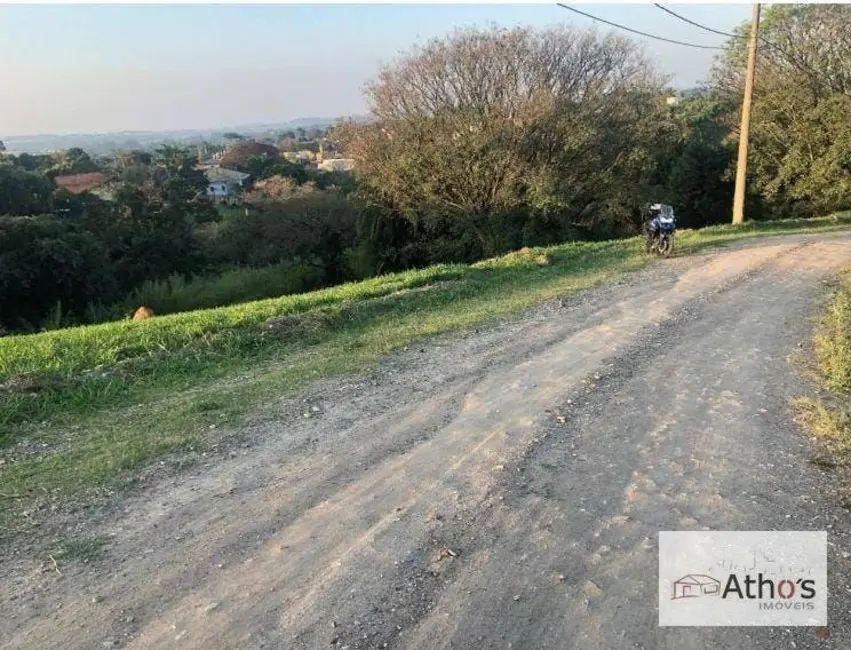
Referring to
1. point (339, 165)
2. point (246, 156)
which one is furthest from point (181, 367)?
point (246, 156)

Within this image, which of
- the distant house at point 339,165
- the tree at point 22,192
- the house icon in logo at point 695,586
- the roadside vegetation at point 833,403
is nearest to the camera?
the house icon in logo at point 695,586

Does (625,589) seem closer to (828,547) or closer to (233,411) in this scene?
(828,547)

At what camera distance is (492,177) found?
1944cm

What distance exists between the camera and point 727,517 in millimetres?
3223

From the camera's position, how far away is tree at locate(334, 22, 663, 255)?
61.5 feet

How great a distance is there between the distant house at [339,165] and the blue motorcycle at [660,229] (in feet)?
39.2

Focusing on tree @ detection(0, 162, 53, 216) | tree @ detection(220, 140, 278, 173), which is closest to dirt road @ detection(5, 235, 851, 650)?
tree @ detection(0, 162, 53, 216)

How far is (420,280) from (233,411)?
229 inches

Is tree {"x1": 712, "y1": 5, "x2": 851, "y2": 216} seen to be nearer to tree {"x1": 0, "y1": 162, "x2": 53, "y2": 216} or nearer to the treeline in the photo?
the treeline

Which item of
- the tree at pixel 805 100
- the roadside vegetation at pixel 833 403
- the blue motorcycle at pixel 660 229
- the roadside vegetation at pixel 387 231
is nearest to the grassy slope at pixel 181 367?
the roadside vegetation at pixel 387 231

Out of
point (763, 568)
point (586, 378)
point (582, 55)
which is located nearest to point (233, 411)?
point (586, 378)

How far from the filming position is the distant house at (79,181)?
33469mm

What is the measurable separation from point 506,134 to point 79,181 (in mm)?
28567

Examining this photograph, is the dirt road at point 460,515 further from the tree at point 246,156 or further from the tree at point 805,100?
the tree at point 246,156
